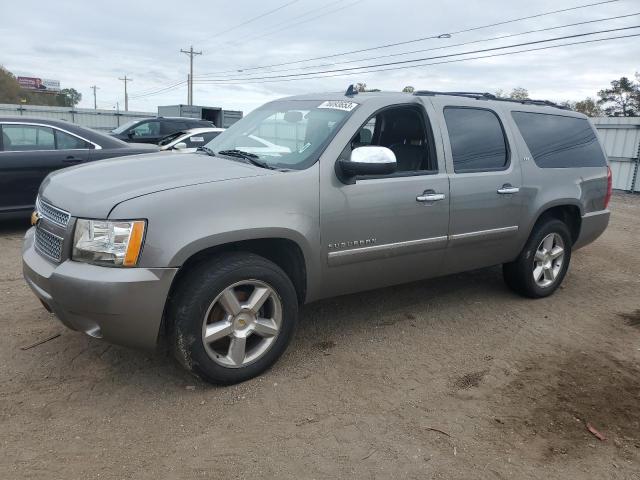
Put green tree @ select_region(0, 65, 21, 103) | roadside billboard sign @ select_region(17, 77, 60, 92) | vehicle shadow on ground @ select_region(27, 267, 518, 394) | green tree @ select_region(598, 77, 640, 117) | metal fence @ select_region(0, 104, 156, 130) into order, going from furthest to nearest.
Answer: roadside billboard sign @ select_region(17, 77, 60, 92) → green tree @ select_region(0, 65, 21, 103) → green tree @ select_region(598, 77, 640, 117) → metal fence @ select_region(0, 104, 156, 130) → vehicle shadow on ground @ select_region(27, 267, 518, 394)

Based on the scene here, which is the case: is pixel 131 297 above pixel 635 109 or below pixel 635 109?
below

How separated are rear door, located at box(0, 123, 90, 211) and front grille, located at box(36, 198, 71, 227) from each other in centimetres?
377

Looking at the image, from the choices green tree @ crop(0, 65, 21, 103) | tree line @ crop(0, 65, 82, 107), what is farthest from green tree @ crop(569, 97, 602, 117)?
green tree @ crop(0, 65, 21, 103)

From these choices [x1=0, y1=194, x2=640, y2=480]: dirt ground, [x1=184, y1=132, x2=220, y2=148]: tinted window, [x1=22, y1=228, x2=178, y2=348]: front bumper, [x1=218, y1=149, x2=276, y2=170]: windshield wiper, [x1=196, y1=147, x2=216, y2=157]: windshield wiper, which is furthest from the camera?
[x1=184, y1=132, x2=220, y2=148]: tinted window

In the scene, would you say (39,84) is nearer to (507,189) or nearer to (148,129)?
(148,129)

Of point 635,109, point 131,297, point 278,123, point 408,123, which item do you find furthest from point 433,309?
point 635,109

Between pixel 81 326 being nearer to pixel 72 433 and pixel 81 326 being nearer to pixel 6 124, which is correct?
pixel 72 433

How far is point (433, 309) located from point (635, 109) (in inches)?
1954

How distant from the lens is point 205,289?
10.1 ft

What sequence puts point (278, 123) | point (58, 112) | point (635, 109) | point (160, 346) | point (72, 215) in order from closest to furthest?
1. point (72, 215)
2. point (160, 346)
3. point (278, 123)
4. point (58, 112)
5. point (635, 109)

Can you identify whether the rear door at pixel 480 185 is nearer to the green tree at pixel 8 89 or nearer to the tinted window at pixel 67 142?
the tinted window at pixel 67 142

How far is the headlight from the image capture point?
2.89 m

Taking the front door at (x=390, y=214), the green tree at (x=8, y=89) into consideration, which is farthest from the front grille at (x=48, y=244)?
the green tree at (x=8, y=89)

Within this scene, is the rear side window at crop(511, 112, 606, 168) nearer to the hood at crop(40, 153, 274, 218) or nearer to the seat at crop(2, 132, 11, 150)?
the hood at crop(40, 153, 274, 218)
